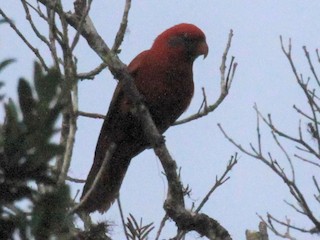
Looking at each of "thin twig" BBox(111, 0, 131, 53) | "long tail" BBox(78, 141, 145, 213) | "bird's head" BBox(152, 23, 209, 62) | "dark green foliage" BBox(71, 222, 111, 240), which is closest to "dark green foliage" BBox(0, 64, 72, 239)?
"dark green foliage" BBox(71, 222, 111, 240)

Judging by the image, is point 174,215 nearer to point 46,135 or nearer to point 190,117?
point 190,117

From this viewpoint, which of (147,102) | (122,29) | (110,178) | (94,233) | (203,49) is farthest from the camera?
(203,49)

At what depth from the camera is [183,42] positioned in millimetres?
4969

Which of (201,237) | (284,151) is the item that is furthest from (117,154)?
(284,151)

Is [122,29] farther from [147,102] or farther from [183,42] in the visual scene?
[183,42]

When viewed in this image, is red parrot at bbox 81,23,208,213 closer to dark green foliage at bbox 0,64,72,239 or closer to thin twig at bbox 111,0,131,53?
thin twig at bbox 111,0,131,53

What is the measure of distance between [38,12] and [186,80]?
5.63 ft

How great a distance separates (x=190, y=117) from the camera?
12.6ft

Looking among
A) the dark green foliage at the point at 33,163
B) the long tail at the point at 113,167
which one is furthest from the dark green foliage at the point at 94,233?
the long tail at the point at 113,167

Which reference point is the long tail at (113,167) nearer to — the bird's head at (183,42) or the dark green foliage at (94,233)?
the bird's head at (183,42)

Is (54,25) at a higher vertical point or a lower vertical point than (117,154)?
lower

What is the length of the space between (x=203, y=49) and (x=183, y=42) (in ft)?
0.55

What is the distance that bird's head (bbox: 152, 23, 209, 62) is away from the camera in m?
4.83

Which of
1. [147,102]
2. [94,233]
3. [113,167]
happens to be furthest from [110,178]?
[94,233]
